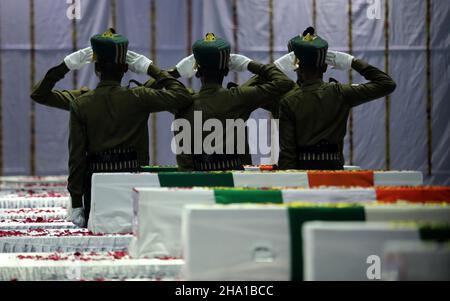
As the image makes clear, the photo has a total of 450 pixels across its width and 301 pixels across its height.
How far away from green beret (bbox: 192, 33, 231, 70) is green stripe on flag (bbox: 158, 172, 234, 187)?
4.16 ft

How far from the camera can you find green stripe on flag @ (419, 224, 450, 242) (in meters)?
2.63

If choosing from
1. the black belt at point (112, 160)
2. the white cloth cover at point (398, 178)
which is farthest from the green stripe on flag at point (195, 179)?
the black belt at point (112, 160)

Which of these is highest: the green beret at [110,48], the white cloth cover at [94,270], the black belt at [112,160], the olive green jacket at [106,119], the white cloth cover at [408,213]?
the green beret at [110,48]

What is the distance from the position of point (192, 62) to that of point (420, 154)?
5.47 meters

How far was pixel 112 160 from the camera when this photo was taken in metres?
5.05

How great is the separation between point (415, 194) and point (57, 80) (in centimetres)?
271

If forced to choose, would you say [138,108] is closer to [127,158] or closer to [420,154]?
[127,158]

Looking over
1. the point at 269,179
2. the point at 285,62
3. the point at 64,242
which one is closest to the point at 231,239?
the point at 269,179

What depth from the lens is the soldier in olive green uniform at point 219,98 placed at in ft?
17.2

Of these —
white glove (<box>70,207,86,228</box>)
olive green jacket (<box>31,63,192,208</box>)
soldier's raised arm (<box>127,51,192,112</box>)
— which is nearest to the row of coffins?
white glove (<box>70,207,86,228</box>)

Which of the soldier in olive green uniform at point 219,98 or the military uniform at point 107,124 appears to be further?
the soldier in olive green uniform at point 219,98

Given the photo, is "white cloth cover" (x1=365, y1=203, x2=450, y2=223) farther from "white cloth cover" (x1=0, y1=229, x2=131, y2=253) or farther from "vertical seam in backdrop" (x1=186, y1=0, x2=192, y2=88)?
"vertical seam in backdrop" (x1=186, y1=0, x2=192, y2=88)

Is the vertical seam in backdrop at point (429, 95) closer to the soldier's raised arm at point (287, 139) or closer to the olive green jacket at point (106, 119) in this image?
the soldier's raised arm at point (287, 139)
